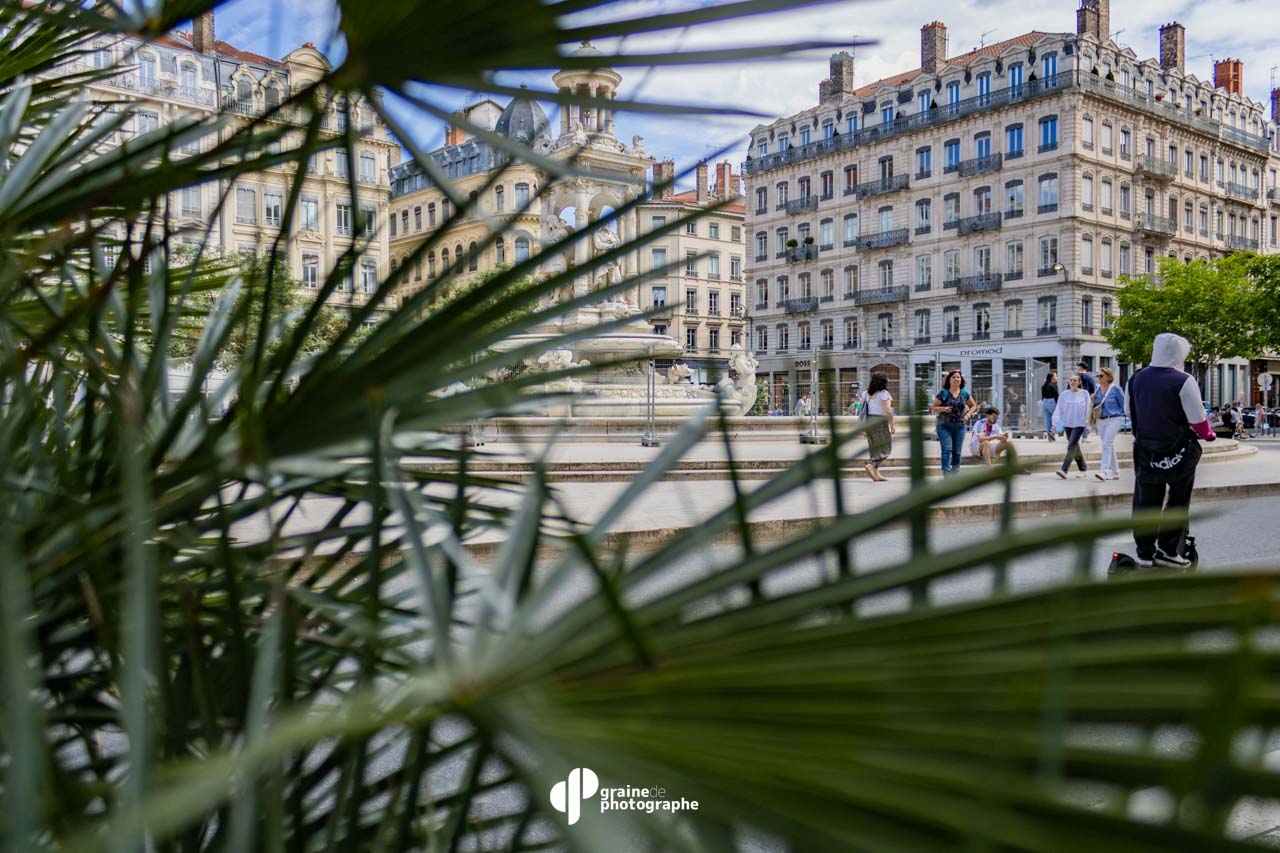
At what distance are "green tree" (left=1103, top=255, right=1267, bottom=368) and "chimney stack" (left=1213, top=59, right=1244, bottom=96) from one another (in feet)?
64.4

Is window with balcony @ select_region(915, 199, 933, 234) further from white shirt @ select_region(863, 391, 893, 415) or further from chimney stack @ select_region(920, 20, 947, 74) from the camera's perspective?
white shirt @ select_region(863, 391, 893, 415)

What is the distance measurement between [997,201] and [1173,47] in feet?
49.4

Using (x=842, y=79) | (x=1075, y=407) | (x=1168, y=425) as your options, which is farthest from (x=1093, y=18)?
(x=1168, y=425)

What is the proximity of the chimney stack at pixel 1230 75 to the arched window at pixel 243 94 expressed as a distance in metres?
65.3

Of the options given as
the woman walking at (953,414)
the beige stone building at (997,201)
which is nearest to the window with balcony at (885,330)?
the beige stone building at (997,201)

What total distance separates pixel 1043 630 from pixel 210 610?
0.59 metres

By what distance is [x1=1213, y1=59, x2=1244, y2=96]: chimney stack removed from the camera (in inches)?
2219

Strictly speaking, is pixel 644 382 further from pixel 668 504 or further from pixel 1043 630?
pixel 1043 630

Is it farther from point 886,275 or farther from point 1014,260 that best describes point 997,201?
point 886,275

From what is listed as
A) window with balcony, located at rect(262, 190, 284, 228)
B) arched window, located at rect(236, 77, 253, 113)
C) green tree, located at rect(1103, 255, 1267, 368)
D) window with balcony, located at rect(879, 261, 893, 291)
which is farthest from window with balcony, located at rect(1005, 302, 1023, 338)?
arched window, located at rect(236, 77, 253, 113)

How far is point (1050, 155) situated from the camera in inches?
1770

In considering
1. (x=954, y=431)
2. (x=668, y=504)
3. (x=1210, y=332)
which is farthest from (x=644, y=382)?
(x=1210, y=332)

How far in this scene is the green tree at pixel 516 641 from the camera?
35 centimetres

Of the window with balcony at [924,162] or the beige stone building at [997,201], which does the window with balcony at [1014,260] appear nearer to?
the beige stone building at [997,201]
